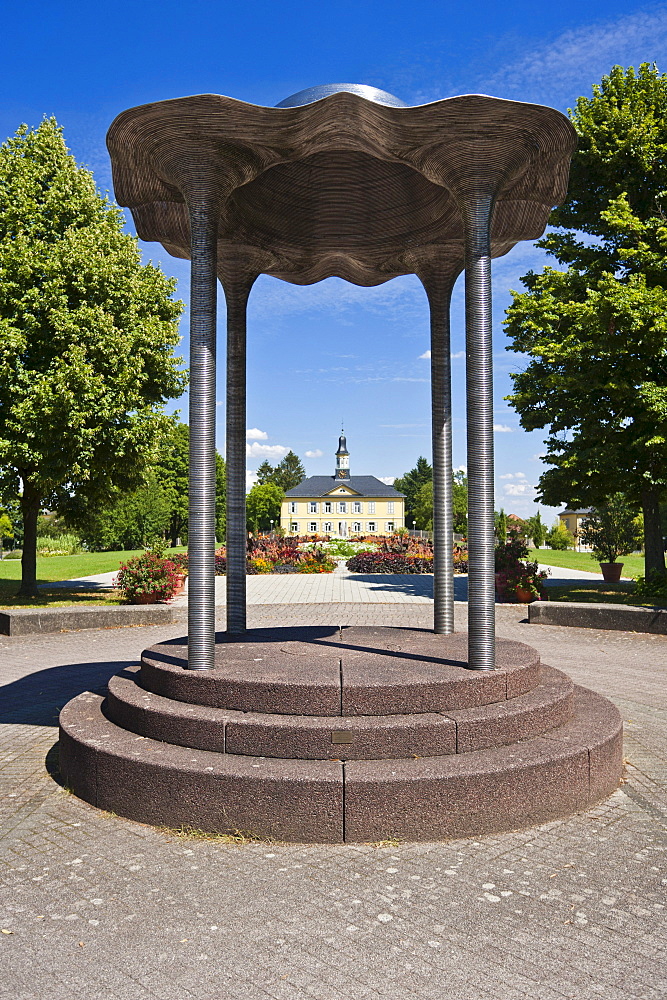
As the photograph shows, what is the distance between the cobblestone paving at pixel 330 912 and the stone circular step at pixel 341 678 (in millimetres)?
1097

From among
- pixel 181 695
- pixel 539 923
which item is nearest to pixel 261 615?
pixel 181 695

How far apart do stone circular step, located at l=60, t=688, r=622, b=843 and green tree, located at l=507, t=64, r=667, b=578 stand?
11.7 meters

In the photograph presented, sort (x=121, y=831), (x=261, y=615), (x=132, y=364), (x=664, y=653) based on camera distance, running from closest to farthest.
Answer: (x=121, y=831)
(x=664, y=653)
(x=261, y=615)
(x=132, y=364)

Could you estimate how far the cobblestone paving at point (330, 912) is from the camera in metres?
3.15

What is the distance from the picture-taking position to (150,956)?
11.0 ft

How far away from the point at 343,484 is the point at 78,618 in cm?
9317

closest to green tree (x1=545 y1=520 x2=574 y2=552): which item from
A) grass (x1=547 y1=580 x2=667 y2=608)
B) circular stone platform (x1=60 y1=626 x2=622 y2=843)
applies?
grass (x1=547 y1=580 x2=667 y2=608)

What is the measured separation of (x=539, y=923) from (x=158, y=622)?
42.8 feet

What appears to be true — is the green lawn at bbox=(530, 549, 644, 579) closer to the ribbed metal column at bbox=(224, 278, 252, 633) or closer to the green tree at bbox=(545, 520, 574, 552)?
the green tree at bbox=(545, 520, 574, 552)

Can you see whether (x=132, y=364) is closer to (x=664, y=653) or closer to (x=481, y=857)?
(x=664, y=653)

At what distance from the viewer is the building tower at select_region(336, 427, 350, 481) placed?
117 meters

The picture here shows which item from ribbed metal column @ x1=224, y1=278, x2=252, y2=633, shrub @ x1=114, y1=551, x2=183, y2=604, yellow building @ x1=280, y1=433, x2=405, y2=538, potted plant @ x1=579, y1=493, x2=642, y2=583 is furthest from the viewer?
yellow building @ x1=280, y1=433, x2=405, y2=538

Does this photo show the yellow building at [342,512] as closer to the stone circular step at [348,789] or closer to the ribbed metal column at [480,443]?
the ribbed metal column at [480,443]

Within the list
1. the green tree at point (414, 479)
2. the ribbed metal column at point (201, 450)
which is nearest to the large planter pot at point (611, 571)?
the ribbed metal column at point (201, 450)
